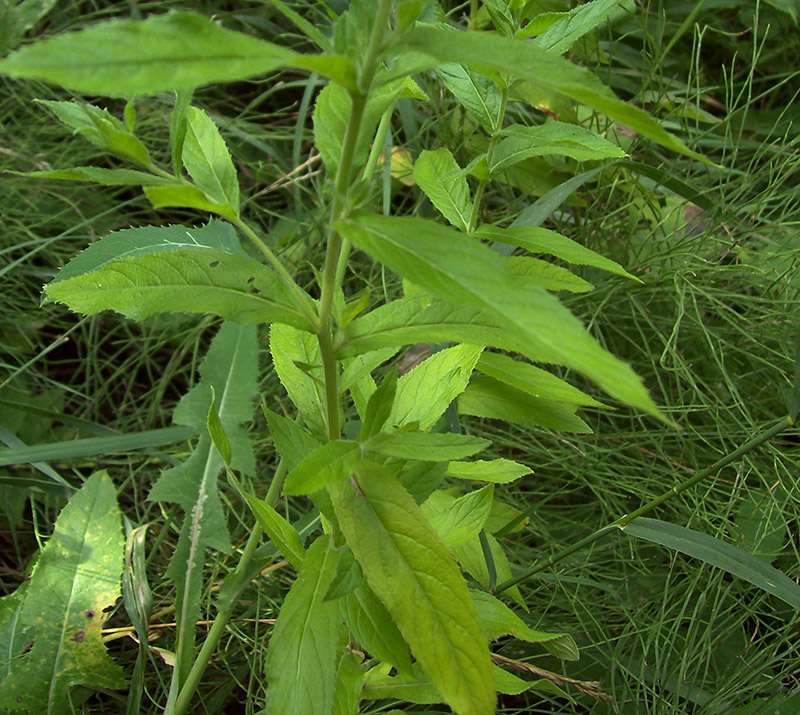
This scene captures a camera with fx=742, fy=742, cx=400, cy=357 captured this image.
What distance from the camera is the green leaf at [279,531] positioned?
70 centimetres

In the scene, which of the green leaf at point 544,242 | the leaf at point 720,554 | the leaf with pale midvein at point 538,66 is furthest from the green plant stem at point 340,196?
the leaf at point 720,554

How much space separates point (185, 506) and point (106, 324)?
71cm

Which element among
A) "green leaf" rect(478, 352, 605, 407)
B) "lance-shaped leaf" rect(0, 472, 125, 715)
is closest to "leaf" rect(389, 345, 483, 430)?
"green leaf" rect(478, 352, 605, 407)

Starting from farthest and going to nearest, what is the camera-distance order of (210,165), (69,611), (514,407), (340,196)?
(69,611), (514,407), (210,165), (340,196)

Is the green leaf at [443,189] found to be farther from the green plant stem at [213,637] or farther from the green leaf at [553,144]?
the green plant stem at [213,637]

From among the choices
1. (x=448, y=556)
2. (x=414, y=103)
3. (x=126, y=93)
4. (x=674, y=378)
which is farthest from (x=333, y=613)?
(x=414, y=103)

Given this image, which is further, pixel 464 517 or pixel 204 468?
pixel 204 468

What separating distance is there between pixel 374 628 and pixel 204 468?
0.46m

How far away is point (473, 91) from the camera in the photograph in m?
0.81

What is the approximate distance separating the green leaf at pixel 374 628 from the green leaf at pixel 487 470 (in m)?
0.17

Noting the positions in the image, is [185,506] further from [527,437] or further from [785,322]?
[785,322]

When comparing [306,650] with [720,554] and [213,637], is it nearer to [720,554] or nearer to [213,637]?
[213,637]

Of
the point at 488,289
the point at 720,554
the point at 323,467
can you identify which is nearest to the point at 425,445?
the point at 323,467

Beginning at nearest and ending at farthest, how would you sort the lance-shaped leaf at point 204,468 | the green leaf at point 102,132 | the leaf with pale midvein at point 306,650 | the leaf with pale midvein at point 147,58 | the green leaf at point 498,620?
the leaf with pale midvein at point 147,58 → the green leaf at point 102,132 → the leaf with pale midvein at point 306,650 → the green leaf at point 498,620 → the lance-shaped leaf at point 204,468
